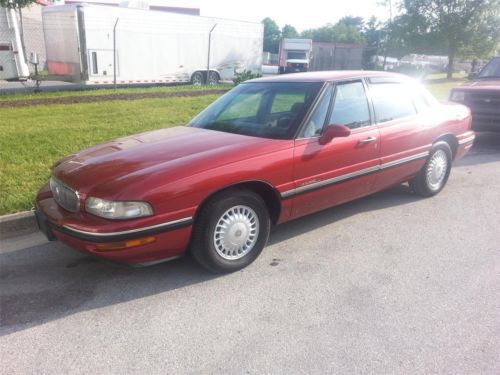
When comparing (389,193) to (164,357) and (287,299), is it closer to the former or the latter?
(287,299)

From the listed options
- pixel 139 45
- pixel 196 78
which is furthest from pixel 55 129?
pixel 196 78

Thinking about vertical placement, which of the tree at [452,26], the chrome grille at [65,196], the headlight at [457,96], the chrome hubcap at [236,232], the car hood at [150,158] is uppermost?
the tree at [452,26]

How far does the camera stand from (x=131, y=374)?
243 cm

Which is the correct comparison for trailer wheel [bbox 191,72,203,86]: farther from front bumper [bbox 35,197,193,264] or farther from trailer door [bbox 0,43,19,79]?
front bumper [bbox 35,197,193,264]

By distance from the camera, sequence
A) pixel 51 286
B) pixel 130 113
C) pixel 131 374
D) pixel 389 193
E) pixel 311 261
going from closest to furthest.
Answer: pixel 131 374 < pixel 51 286 < pixel 311 261 < pixel 389 193 < pixel 130 113

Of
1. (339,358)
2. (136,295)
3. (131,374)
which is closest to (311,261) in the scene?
(339,358)

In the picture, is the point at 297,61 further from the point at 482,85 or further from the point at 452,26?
the point at 482,85

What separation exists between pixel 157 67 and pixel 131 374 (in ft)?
57.0

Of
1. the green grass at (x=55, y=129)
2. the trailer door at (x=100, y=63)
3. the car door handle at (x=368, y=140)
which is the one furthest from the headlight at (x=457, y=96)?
the trailer door at (x=100, y=63)

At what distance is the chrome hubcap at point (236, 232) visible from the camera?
135 inches

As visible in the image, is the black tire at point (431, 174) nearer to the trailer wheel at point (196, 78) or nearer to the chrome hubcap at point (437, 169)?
the chrome hubcap at point (437, 169)

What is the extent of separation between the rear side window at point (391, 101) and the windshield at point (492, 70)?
5.42m

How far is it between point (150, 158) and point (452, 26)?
3252cm

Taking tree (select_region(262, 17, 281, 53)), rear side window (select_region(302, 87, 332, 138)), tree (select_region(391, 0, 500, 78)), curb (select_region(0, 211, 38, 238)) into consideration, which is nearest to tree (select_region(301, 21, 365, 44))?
tree (select_region(262, 17, 281, 53))
